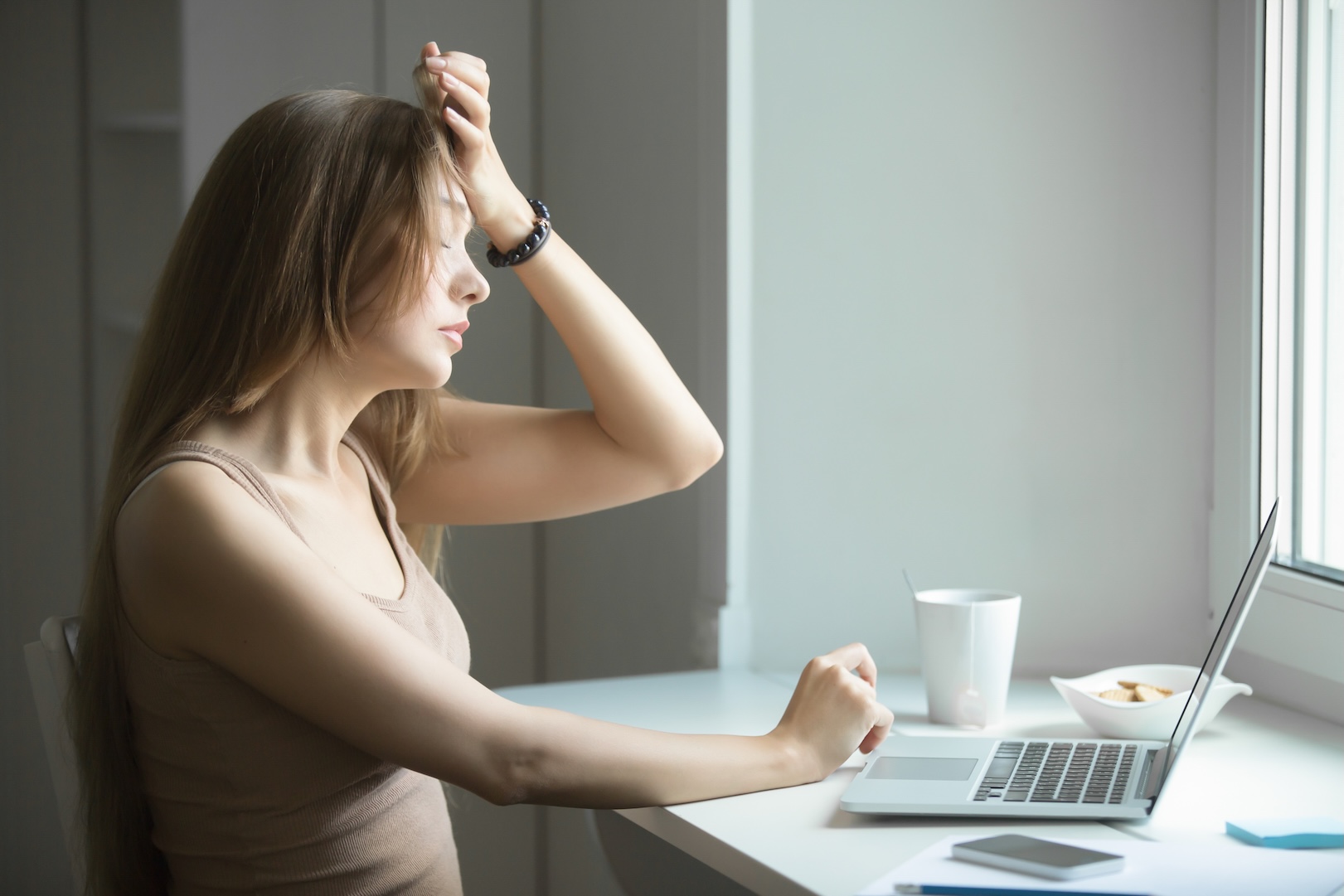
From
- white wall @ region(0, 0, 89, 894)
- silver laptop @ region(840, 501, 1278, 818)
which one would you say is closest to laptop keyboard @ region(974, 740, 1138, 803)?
silver laptop @ region(840, 501, 1278, 818)

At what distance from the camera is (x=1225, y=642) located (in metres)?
0.89

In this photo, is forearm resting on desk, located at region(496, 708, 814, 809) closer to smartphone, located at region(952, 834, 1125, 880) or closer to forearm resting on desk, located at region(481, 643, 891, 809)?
forearm resting on desk, located at region(481, 643, 891, 809)

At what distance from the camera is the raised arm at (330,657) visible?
33.0 inches

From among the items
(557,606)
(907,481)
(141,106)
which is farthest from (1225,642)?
(141,106)

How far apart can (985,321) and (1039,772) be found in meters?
0.65

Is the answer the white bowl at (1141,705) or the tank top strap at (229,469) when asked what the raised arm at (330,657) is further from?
the white bowl at (1141,705)

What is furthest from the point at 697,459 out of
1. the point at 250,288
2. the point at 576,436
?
the point at 250,288

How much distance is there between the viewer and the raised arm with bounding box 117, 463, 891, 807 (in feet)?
2.75

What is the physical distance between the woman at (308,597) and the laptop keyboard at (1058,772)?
0.38 feet

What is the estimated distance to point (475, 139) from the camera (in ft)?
3.42

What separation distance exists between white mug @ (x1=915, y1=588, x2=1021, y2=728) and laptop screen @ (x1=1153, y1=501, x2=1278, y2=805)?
0.21m

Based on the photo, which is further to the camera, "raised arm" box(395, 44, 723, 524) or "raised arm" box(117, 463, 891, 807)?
"raised arm" box(395, 44, 723, 524)

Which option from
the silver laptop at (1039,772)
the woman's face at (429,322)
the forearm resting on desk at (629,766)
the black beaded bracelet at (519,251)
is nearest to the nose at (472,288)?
the woman's face at (429,322)

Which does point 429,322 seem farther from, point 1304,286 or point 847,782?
point 1304,286
